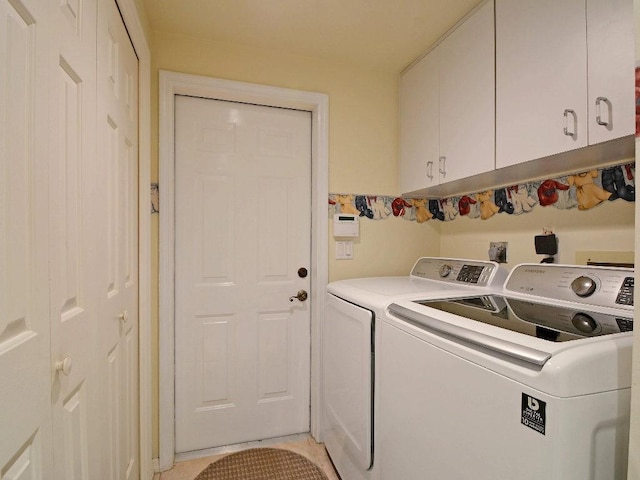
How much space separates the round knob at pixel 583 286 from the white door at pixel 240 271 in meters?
1.38

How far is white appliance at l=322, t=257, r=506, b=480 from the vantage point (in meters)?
1.32

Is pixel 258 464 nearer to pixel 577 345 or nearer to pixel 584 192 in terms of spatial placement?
pixel 577 345

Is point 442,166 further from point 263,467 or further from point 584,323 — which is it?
point 263,467

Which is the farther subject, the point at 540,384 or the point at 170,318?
the point at 170,318

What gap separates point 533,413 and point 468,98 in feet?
4.64

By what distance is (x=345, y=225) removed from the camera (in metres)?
2.04

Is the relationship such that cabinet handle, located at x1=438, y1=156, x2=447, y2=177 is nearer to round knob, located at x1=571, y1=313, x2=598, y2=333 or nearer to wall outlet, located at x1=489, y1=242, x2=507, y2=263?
wall outlet, located at x1=489, y1=242, x2=507, y2=263

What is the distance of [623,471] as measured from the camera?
676 millimetres

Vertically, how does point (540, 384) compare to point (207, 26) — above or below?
below

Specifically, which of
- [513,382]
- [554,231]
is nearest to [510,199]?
[554,231]

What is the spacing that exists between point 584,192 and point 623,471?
113 cm

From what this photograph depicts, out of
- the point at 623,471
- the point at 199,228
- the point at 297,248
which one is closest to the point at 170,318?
the point at 199,228

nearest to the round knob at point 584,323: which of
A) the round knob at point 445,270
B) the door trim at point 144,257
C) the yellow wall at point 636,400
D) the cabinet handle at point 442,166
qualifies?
the yellow wall at point 636,400

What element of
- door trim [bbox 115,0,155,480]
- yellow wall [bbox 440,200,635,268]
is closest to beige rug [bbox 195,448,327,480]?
door trim [bbox 115,0,155,480]
